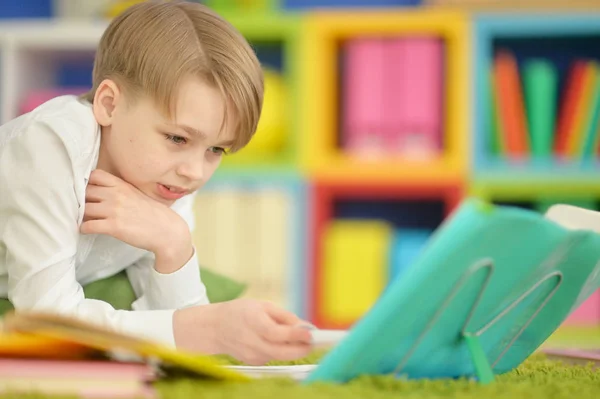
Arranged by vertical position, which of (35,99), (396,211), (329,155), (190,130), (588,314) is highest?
(190,130)

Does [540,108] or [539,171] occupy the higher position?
[540,108]

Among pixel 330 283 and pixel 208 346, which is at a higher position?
pixel 208 346

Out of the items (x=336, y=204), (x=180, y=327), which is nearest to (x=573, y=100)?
(x=336, y=204)

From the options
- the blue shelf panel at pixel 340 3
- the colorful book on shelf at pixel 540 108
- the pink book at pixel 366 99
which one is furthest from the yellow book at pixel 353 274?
the blue shelf panel at pixel 340 3

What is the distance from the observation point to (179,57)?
3.23 ft

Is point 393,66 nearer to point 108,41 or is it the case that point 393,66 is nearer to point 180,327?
point 108,41

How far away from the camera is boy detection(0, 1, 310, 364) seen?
2.95ft

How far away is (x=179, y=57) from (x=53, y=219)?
0.76 ft

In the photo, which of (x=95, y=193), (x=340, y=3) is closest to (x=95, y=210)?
(x=95, y=193)

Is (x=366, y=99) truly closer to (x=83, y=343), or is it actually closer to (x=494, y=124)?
(x=494, y=124)

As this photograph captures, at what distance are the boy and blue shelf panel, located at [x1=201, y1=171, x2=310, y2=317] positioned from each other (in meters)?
1.37

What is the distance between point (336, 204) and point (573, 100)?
0.84m

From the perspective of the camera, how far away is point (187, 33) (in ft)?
3.32

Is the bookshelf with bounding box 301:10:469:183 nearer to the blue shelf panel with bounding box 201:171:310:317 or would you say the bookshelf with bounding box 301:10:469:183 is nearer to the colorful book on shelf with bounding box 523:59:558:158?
the blue shelf panel with bounding box 201:171:310:317
